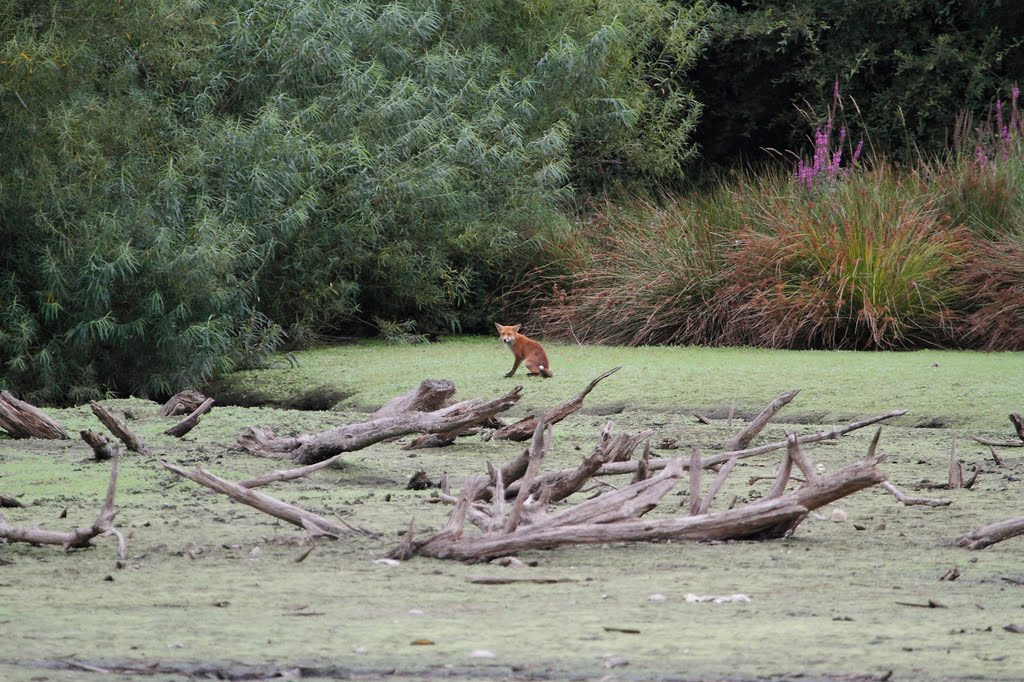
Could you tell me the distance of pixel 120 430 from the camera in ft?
16.3

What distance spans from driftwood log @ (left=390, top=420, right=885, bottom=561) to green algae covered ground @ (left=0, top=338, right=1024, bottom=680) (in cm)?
5

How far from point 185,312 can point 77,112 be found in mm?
1457

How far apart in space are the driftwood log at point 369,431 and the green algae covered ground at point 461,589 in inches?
4.1

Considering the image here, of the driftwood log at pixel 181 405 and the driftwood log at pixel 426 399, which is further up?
the driftwood log at pixel 426 399

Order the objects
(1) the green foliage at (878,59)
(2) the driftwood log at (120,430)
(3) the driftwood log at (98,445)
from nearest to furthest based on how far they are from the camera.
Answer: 1. (3) the driftwood log at (98,445)
2. (2) the driftwood log at (120,430)
3. (1) the green foliage at (878,59)

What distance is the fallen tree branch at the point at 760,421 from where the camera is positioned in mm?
4176

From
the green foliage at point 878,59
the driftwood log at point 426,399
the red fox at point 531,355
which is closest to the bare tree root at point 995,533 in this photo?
the driftwood log at point 426,399

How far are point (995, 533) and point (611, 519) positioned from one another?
911 millimetres

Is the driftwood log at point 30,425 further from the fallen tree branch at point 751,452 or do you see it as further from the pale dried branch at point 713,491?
the pale dried branch at point 713,491

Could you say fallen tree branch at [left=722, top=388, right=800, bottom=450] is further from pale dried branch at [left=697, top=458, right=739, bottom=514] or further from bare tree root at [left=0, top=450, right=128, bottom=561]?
bare tree root at [left=0, top=450, right=128, bottom=561]

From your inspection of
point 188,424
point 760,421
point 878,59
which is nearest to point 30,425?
point 188,424

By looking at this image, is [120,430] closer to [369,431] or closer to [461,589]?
[369,431]

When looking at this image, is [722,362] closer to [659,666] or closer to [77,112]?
[77,112]

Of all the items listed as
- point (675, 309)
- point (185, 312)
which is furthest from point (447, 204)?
point (185, 312)
